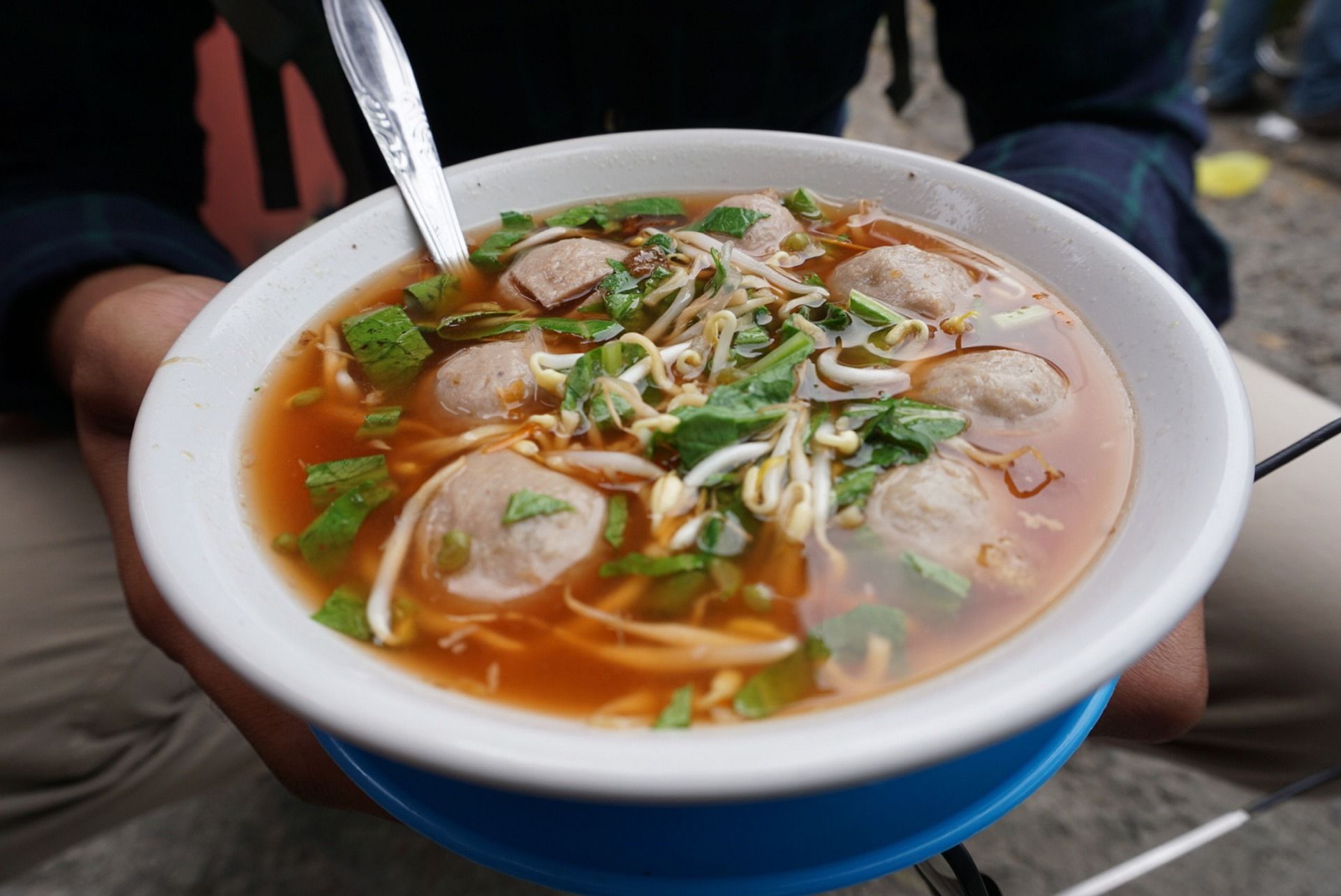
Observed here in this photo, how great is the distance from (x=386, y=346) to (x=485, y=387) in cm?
24

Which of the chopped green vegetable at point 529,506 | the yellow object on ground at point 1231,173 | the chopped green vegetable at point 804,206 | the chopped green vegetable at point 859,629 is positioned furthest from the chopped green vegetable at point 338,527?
the yellow object on ground at point 1231,173

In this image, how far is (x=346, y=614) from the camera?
1.20m

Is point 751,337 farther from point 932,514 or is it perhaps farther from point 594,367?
point 932,514

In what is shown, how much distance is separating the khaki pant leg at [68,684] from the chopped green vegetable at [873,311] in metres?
1.96

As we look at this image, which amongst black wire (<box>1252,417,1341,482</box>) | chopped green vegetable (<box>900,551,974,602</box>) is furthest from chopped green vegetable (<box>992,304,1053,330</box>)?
chopped green vegetable (<box>900,551,974,602</box>)

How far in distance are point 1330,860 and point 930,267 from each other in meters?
2.33

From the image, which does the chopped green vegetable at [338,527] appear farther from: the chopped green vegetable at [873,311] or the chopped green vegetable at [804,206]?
the chopped green vegetable at [804,206]

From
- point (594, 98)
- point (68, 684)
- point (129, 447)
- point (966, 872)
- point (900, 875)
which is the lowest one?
point (900, 875)

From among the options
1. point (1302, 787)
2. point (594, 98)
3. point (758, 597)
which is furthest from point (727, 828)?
point (594, 98)

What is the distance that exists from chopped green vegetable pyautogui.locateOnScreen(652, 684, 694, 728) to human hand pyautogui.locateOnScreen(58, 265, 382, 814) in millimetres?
732

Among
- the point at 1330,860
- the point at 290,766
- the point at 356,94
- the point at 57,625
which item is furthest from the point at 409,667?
the point at 1330,860

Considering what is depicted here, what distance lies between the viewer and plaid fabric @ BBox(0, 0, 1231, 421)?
7.67 ft

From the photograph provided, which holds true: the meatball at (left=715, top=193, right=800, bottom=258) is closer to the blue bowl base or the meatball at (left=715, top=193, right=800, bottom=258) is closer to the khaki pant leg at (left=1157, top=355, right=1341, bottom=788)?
the blue bowl base

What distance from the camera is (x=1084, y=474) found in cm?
135
